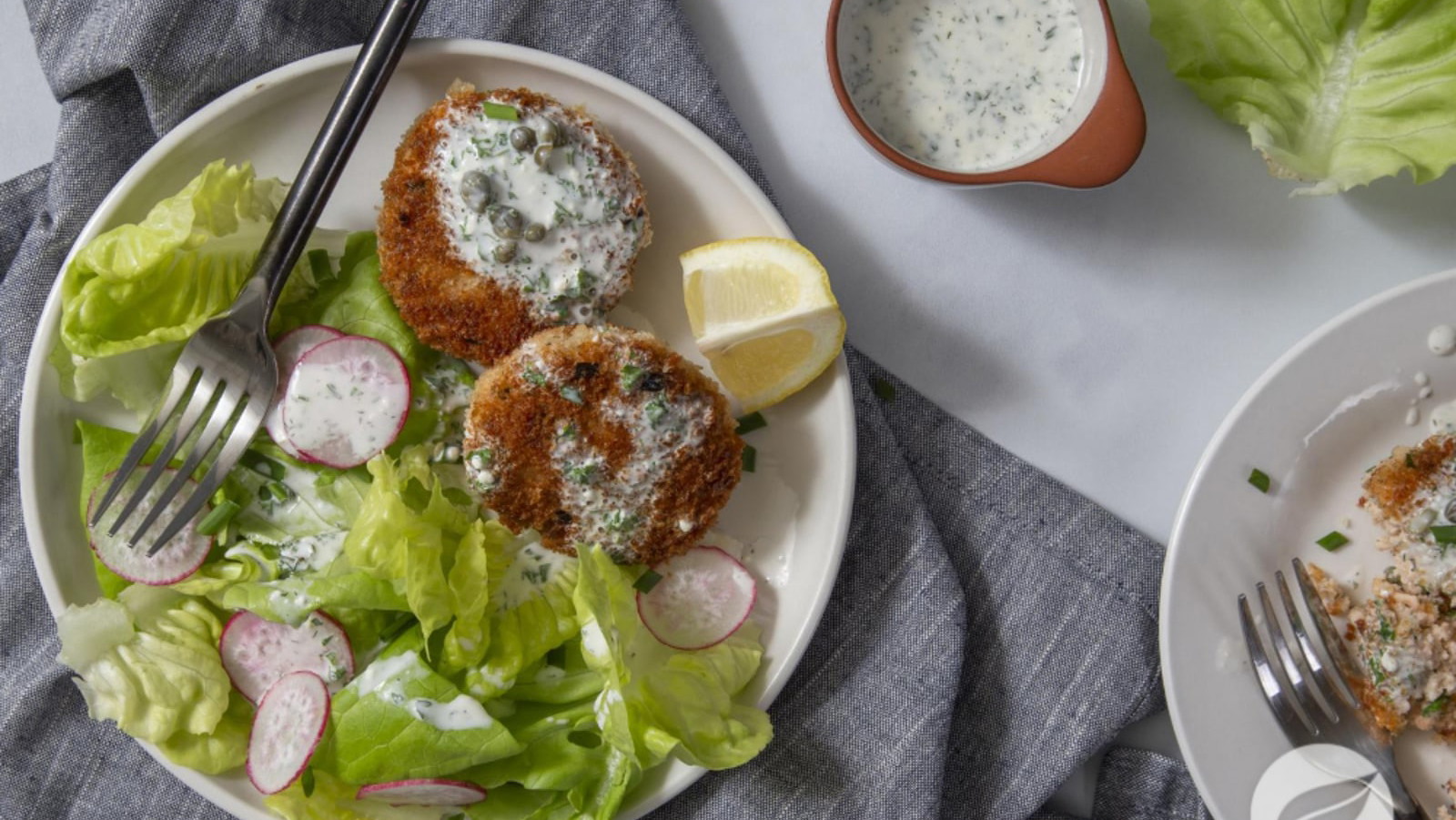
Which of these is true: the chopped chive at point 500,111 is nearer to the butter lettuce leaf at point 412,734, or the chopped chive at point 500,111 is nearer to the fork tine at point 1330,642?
the butter lettuce leaf at point 412,734

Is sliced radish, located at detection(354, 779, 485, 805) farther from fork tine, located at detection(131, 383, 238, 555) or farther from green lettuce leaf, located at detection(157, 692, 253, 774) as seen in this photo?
fork tine, located at detection(131, 383, 238, 555)

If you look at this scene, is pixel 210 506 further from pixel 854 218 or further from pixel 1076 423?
pixel 1076 423

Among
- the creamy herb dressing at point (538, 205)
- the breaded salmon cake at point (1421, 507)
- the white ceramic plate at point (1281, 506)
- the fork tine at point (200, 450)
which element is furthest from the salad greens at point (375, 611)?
the breaded salmon cake at point (1421, 507)

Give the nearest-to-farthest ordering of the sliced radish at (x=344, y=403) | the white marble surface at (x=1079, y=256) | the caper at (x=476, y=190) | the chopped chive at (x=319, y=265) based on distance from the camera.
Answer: the caper at (x=476, y=190) < the sliced radish at (x=344, y=403) < the chopped chive at (x=319, y=265) < the white marble surface at (x=1079, y=256)

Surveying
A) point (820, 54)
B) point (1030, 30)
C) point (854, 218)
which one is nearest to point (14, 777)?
point (854, 218)

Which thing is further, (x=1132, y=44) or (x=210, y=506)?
(x=1132, y=44)

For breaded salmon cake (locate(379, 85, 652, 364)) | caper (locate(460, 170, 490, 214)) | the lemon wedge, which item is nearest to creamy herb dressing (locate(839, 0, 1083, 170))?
the lemon wedge
